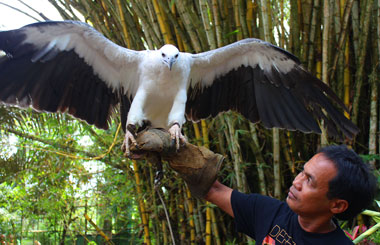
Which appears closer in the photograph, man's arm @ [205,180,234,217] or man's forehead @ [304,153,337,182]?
man's forehead @ [304,153,337,182]

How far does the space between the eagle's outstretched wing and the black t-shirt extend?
4.16 ft

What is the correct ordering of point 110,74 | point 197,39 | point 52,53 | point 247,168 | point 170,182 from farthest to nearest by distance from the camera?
point 170,182, point 247,168, point 197,39, point 110,74, point 52,53

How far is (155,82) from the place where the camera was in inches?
94.3

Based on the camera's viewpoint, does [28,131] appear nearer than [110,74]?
No

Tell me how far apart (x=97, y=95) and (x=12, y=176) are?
1551mm

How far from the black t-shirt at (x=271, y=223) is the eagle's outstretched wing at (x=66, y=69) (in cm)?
127

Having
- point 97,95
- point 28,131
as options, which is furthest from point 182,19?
point 28,131

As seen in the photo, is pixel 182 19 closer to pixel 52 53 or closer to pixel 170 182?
pixel 52 53

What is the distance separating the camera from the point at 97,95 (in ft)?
8.79

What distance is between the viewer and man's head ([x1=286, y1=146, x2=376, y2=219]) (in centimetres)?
135

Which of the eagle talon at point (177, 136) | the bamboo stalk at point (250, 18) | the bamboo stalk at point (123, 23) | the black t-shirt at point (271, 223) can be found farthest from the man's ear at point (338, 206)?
the bamboo stalk at point (123, 23)

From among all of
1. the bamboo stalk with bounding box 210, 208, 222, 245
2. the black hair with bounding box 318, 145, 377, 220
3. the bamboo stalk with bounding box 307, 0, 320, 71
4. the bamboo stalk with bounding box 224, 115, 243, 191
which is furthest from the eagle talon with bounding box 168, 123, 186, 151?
the bamboo stalk with bounding box 307, 0, 320, 71

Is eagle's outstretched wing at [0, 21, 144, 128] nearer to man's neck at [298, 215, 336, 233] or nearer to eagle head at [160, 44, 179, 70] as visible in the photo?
eagle head at [160, 44, 179, 70]

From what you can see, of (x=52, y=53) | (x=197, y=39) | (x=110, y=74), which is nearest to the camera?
(x=52, y=53)
